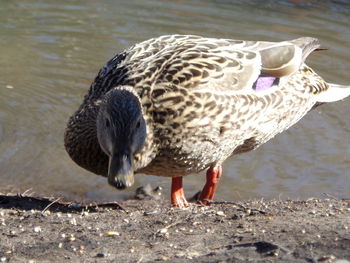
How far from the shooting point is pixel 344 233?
4.16m

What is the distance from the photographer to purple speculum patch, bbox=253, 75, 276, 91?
5795mm

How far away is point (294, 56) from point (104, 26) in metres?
5.06

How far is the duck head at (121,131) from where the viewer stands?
4.53 m

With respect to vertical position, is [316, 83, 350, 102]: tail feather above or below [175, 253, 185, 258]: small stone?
above

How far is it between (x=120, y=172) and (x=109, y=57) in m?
5.09

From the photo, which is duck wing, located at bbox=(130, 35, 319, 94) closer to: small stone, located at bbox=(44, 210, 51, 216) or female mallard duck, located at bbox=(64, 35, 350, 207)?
female mallard duck, located at bbox=(64, 35, 350, 207)

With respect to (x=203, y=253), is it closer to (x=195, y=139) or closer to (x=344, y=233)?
(x=344, y=233)

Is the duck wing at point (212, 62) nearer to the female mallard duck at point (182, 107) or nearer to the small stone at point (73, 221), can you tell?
the female mallard duck at point (182, 107)

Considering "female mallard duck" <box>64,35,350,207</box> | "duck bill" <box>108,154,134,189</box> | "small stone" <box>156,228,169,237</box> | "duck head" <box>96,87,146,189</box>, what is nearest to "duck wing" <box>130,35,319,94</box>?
"female mallard duck" <box>64,35,350,207</box>

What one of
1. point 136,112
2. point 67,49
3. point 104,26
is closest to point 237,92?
point 136,112

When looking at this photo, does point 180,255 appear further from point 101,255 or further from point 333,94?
point 333,94

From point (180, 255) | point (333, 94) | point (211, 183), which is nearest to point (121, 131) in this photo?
point (180, 255)

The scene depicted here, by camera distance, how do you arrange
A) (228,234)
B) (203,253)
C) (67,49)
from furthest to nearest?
(67,49)
(228,234)
(203,253)

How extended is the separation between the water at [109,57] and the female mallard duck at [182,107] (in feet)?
3.16
